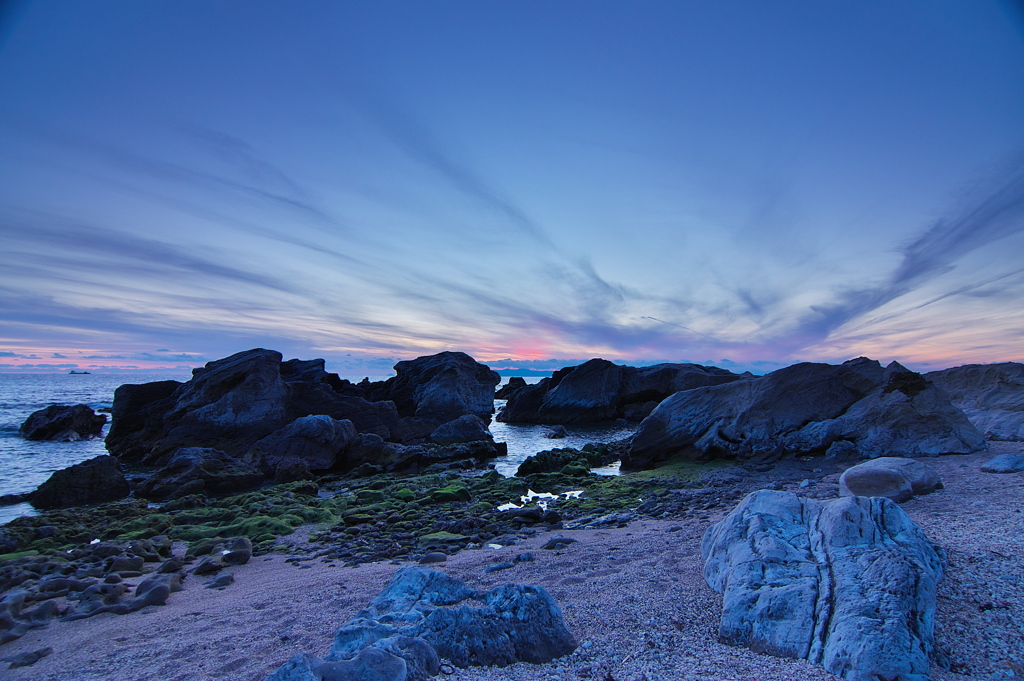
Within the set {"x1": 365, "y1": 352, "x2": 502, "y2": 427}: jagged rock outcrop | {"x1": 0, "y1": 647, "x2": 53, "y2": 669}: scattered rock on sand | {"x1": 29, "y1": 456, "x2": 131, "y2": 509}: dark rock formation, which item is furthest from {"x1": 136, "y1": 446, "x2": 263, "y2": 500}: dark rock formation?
{"x1": 365, "y1": 352, "x2": 502, "y2": 427}: jagged rock outcrop

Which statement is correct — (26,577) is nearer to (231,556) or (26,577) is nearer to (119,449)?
(231,556)

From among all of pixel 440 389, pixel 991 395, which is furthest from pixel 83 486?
pixel 991 395

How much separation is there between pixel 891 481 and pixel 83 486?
26004mm

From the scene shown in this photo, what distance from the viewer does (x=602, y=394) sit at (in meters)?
56.6

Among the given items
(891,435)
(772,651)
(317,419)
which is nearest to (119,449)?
(317,419)

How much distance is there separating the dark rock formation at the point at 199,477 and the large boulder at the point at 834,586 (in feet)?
66.3

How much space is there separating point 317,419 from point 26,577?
1707 cm

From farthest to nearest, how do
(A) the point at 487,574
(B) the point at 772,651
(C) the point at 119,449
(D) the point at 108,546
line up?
(C) the point at 119,449, (D) the point at 108,546, (A) the point at 487,574, (B) the point at 772,651

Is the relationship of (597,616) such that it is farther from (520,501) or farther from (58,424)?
(58,424)

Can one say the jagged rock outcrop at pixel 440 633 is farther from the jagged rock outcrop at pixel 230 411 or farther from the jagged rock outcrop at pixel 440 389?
the jagged rock outcrop at pixel 440 389

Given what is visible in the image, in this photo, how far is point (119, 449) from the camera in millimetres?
30891

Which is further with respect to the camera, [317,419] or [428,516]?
[317,419]

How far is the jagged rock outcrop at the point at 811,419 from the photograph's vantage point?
51.5 ft

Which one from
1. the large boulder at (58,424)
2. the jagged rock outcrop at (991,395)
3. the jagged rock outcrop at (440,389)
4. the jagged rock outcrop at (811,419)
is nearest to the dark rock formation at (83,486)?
the jagged rock outcrop at (811,419)
